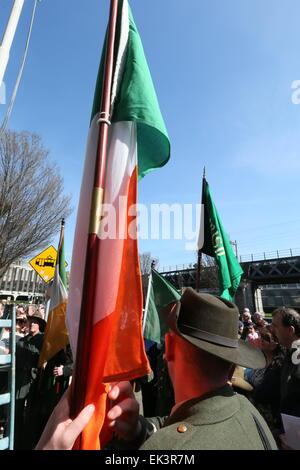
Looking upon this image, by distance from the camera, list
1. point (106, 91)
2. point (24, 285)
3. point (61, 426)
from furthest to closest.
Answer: point (24, 285) < point (106, 91) < point (61, 426)

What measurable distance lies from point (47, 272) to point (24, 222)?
738 centimetres

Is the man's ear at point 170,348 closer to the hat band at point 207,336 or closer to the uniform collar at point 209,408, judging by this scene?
the hat band at point 207,336

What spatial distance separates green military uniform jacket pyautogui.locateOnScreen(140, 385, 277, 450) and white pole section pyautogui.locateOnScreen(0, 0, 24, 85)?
601 cm

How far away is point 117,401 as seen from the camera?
142 cm

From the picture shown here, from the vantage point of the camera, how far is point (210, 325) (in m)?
1.47

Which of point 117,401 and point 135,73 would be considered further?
point 135,73

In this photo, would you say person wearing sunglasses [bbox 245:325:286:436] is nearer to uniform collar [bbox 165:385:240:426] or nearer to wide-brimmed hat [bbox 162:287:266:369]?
wide-brimmed hat [bbox 162:287:266:369]

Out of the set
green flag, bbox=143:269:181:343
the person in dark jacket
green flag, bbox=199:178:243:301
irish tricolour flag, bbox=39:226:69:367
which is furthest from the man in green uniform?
green flag, bbox=143:269:181:343

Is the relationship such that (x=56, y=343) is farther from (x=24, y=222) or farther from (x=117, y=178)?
(x=24, y=222)

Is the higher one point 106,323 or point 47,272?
point 47,272

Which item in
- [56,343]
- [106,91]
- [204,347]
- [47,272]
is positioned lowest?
[56,343]

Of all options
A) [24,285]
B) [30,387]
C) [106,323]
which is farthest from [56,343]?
[24,285]

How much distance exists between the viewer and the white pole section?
4969mm

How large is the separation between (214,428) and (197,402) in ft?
0.48
